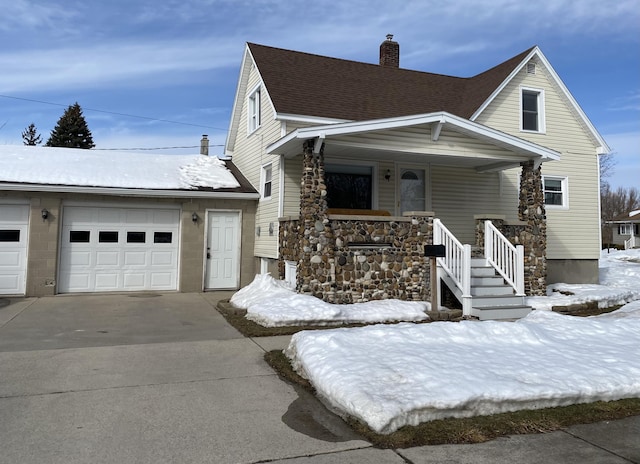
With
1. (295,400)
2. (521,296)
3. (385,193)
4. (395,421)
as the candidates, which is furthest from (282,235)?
(395,421)

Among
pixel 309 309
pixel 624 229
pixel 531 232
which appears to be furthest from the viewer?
pixel 624 229

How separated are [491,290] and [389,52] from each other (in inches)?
410

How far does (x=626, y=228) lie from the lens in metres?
49.8

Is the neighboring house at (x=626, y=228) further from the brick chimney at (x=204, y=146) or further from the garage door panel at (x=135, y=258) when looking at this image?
the garage door panel at (x=135, y=258)

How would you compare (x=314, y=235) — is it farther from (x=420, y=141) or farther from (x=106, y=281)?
(x=106, y=281)

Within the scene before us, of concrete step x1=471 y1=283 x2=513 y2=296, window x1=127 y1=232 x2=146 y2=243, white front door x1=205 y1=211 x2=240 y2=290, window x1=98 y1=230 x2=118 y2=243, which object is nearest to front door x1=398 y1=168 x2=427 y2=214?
concrete step x1=471 y1=283 x2=513 y2=296

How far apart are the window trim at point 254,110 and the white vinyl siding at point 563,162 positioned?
21.0 ft

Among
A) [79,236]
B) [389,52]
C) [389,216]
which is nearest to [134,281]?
[79,236]

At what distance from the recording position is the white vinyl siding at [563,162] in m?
14.0

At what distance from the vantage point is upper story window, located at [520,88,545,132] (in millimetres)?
14348

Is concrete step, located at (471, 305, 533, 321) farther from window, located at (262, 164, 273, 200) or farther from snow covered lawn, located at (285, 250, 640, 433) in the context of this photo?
window, located at (262, 164, 273, 200)

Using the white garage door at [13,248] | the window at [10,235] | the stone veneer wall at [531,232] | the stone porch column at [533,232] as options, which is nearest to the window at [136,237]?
the white garage door at [13,248]

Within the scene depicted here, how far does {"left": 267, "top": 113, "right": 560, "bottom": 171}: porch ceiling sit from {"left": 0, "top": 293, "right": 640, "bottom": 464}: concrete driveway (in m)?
4.67

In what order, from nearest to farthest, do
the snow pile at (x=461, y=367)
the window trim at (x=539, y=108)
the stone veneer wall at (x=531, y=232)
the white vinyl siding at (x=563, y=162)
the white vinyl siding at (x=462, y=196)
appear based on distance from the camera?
1. the snow pile at (x=461, y=367)
2. the stone veneer wall at (x=531, y=232)
3. the white vinyl siding at (x=462, y=196)
4. the white vinyl siding at (x=563, y=162)
5. the window trim at (x=539, y=108)
